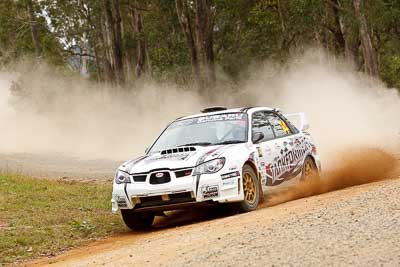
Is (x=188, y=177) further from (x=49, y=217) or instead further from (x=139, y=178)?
(x=49, y=217)

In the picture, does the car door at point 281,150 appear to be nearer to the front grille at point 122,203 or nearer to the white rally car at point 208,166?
the white rally car at point 208,166

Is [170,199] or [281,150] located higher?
[281,150]

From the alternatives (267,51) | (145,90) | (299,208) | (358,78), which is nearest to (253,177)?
(299,208)

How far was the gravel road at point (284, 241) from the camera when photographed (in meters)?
6.54

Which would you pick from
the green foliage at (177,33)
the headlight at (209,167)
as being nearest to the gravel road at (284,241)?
the headlight at (209,167)

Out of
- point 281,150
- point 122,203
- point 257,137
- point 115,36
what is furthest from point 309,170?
point 115,36

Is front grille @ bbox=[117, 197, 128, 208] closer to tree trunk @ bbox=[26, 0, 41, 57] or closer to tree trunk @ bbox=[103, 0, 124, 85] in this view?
tree trunk @ bbox=[103, 0, 124, 85]

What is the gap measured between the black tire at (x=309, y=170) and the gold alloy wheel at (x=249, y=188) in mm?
1998

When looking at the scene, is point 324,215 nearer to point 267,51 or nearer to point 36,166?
point 36,166

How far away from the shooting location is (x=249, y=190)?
10.7m

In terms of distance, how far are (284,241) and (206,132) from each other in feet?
15.1

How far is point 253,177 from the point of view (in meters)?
10.9

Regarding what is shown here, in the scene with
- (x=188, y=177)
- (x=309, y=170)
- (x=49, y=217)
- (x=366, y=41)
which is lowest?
(x=49, y=217)

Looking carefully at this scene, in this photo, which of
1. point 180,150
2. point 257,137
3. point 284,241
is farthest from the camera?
point 257,137
